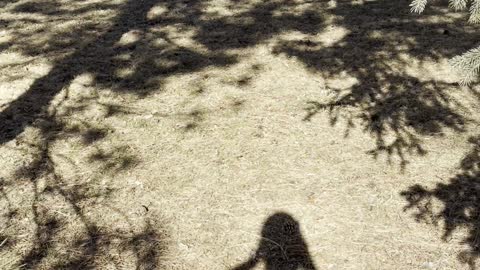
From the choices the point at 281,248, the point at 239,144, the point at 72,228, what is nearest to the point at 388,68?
the point at 239,144

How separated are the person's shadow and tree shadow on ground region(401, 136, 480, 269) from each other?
4.03 ft

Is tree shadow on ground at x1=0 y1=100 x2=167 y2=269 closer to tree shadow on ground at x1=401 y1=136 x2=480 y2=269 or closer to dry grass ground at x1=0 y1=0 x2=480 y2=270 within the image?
dry grass ground at x1=0 y1=0 x2=480 y2=270

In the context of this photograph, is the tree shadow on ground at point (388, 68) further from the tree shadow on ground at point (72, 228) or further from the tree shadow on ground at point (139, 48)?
the tree shadow on ground at point (72, 228)

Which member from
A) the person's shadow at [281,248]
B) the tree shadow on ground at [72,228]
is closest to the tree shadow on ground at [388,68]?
the person's shadow at [281,248]

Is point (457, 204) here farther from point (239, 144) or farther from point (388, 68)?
point (388, 68)

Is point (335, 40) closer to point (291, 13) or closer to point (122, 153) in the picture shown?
point (291, 13)

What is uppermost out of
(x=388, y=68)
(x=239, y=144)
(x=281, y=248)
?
(x=388, y=68)

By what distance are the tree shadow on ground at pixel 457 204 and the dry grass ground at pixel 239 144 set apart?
18 millimetres

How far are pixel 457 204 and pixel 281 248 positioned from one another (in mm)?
1893

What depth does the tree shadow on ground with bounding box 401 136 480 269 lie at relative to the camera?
14.6 feet

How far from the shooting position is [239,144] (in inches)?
223

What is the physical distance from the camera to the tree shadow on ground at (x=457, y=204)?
14.6 feet

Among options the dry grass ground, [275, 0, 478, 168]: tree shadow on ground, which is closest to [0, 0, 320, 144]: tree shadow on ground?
the dry grass ground

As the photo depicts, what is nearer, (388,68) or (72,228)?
(72,228)
